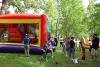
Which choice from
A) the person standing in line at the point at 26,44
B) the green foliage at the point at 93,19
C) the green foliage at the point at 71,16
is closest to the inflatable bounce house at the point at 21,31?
the person standing in line at the point at 26,44

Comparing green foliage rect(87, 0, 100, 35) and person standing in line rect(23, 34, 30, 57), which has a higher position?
green foliage rect(87, 0, 100, 35)

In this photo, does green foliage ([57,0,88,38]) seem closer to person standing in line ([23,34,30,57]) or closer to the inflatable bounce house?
the inflatable bounce house

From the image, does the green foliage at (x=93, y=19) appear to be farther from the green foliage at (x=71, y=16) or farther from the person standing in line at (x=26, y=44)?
the person standing in line at (x=26, y=44)

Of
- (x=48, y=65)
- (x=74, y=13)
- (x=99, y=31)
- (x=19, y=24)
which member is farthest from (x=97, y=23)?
(x=48, y=65)

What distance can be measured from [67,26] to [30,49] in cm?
3852

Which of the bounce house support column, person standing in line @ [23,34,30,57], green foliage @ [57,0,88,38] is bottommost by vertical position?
person standing in line @ [23,34,30,57]

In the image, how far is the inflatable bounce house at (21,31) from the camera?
28.0m

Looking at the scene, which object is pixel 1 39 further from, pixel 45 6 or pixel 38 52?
pixel 45 6

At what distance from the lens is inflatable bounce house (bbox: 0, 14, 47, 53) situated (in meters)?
28.0

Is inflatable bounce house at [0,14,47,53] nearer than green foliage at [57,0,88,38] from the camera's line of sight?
Yes

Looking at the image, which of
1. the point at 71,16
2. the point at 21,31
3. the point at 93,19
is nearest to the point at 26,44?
the point at 21,31

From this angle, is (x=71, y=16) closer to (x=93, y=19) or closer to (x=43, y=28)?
(x=93, y=19)

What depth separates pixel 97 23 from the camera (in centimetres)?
4916

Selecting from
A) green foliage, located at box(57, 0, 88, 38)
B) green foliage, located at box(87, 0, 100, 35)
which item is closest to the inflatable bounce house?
green foliage, located at box(87, 0, 100, 35)
